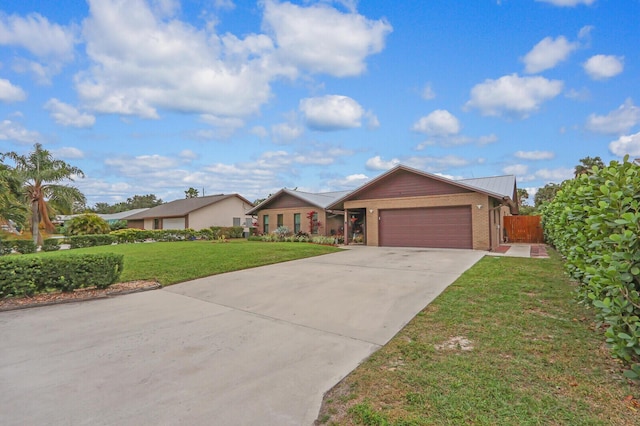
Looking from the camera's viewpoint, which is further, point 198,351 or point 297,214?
point 297,214

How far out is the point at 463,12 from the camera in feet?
35.9

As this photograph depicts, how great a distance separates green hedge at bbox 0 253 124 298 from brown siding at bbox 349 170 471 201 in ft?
44.0

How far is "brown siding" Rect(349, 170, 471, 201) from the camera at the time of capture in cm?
1603

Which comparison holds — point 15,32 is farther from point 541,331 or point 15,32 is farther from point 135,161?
point 135,161

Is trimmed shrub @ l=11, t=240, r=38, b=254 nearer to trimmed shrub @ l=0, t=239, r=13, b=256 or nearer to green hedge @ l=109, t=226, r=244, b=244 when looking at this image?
trimmed shrub @ l=0, t=239, r=13, b=256

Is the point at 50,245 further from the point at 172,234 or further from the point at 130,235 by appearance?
the point at 172,234

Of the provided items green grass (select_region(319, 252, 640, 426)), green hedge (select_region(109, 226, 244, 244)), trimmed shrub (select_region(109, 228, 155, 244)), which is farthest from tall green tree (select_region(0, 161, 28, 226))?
green grass (select_region(319, 252, 640, 426))

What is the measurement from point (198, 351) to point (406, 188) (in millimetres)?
14913

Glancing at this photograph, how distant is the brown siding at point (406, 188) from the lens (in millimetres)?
16031

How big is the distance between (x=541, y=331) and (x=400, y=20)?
1103 cm

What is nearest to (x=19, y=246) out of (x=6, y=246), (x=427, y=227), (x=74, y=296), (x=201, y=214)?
(x=6, y=246)

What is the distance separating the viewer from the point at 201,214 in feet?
100

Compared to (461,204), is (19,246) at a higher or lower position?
lower

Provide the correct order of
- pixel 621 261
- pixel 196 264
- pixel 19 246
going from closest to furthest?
1. pixel 621 261
2. pixel 196 264
3. pixel 19 246
